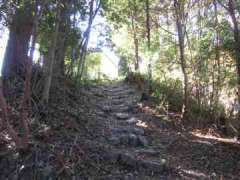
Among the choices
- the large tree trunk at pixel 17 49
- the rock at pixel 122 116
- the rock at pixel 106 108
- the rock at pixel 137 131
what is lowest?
the rock at pixel 137 131

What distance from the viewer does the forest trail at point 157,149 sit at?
17.1ft

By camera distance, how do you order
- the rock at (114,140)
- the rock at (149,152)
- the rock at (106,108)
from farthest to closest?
the rock at (106,108)
the rock at (114,140)
the rock at (149,152)

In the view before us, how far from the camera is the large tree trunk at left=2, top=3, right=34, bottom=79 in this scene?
7266 mm

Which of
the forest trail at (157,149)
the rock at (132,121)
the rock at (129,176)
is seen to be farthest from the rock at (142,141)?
the rock at (129,176)

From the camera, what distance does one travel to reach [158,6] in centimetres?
1129

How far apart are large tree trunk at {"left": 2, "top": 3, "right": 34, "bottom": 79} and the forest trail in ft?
7.48

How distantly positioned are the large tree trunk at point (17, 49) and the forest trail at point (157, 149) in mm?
2279

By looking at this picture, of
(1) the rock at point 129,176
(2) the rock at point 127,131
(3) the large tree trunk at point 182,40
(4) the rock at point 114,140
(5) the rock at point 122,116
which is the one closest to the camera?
(1) the rock at point 129,176

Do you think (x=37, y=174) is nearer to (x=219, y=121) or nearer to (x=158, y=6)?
(x=219, y=121)

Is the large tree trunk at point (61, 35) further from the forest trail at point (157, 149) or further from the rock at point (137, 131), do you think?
the rock at point (137, 131)

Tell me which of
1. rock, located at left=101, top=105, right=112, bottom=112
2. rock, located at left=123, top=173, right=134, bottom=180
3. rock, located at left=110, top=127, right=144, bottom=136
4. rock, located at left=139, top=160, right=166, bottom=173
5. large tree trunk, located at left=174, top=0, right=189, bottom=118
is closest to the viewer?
rock, located at left=123, top=173, right=134, bottom=180

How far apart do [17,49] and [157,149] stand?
13.1 feet

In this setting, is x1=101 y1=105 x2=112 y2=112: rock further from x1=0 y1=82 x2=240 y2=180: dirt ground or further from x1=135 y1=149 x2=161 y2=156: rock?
x1=135 y1=149 x2=161 y2=156: rock

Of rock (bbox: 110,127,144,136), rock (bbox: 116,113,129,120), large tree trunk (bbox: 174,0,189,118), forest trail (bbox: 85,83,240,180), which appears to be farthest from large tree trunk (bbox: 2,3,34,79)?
large tree trunk (bbox: 174,0,189,118)
